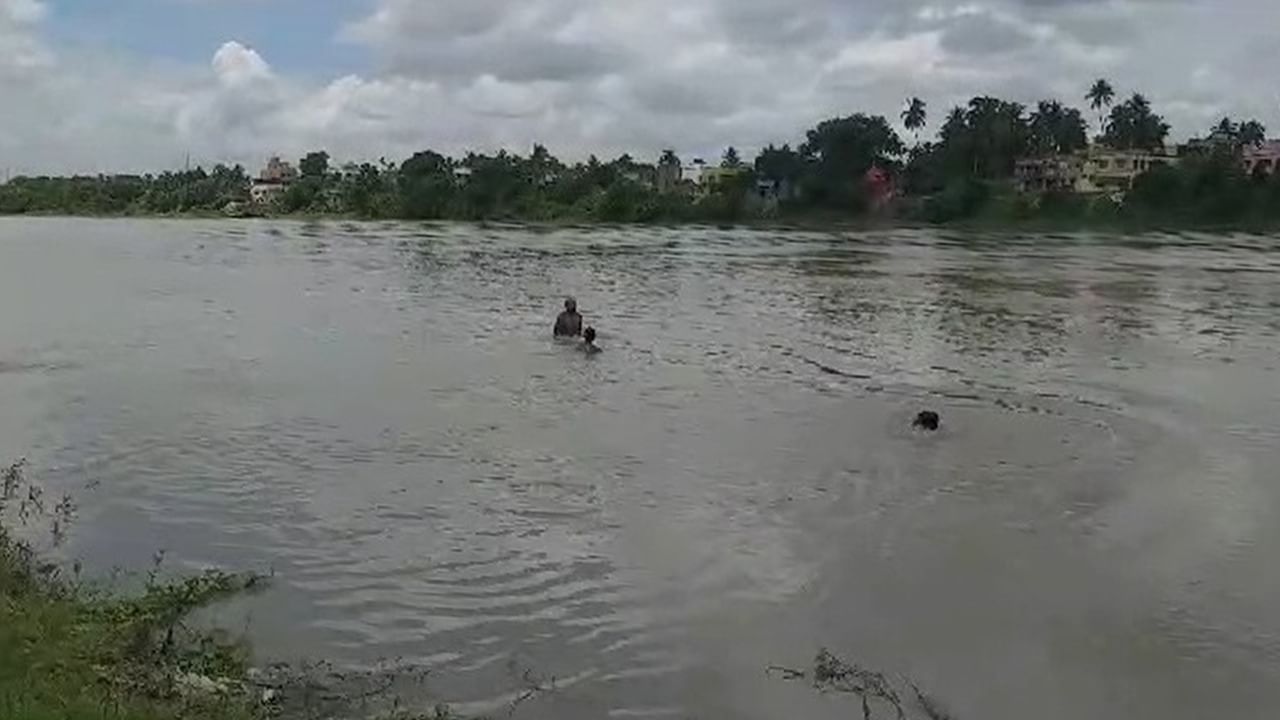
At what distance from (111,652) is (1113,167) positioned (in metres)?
122

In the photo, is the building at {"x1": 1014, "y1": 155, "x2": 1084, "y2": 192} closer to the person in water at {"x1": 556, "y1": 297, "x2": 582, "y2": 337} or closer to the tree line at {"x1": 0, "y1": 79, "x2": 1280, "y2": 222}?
the tree line at {"x1": 0, "y1": 79, "x2": 1280, "y2": 222}

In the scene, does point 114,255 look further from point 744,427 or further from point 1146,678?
point 1146,678

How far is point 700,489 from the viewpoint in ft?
51.4

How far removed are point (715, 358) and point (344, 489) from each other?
541 inches

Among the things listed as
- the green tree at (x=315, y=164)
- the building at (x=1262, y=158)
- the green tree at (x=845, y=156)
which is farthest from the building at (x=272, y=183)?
the building at (x=1262, y=158)

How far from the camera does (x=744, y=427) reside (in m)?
19.9

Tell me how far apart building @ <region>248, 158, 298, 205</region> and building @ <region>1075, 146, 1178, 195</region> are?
73329 mm

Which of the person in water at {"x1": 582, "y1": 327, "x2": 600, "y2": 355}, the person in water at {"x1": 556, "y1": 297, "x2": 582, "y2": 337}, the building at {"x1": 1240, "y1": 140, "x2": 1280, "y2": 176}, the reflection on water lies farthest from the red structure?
the person in water at {"x1": 582, "y1": 327, "x2": 600, "y2": 355}

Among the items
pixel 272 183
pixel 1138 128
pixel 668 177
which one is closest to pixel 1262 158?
pixel 1138 128

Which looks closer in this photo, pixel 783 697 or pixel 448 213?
pixel 783 697

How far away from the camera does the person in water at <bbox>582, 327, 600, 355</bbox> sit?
27.8 meters

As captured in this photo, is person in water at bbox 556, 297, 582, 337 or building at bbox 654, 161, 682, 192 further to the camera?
building at bbox 654, 161, 682, 192

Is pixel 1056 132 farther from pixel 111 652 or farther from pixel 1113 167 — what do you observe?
pixel 111 652

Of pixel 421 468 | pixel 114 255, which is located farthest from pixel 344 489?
pixel 114 255
